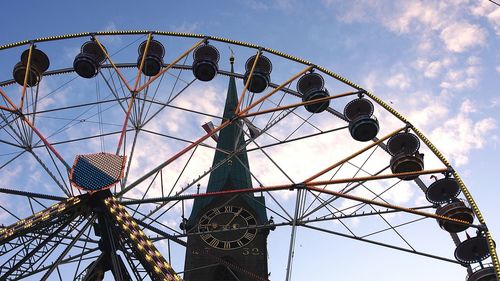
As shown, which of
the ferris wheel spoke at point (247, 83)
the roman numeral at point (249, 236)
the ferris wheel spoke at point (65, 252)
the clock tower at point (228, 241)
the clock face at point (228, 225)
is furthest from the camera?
the roman numeral at point (249, 236)

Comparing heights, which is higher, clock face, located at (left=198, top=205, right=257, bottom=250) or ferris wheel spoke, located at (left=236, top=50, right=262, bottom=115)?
clock face, located at (left=198, top=205, right=257, bottom=250)

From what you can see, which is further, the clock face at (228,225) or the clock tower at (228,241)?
the clock face at (228,225)

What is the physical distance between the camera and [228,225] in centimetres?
4556

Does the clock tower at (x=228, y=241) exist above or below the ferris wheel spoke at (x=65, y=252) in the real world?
above

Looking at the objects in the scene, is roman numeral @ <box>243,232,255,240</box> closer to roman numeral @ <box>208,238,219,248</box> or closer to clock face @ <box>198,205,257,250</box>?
clock face @ <box>198,205,257,250</box>

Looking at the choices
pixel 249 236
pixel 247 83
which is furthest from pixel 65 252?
pixel 249 236

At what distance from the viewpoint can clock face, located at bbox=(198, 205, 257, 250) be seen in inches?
1821

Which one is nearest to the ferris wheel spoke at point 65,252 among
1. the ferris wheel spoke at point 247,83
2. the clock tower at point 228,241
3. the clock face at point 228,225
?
the ferris wheel spoke at point 247,83

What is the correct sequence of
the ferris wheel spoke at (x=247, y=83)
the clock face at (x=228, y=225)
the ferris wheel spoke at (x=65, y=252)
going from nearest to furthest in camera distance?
the ferris wheel spoke at (x=65, y=252), the ferris wheel spoke at (x=247, y=83), the clock face at (x=228, y=225)

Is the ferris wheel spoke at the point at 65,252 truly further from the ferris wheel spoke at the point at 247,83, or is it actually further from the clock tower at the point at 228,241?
the clock tower at the point at 228,241

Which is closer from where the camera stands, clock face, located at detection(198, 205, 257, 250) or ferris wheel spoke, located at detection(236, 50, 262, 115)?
ferris wheel spoke, located at detection(236, 50, 262, 115)

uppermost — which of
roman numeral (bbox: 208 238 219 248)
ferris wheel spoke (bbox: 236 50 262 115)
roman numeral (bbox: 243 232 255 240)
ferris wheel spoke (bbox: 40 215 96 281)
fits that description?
roman numeral (bbox: 243 232 255 240)

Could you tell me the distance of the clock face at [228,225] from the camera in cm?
4625

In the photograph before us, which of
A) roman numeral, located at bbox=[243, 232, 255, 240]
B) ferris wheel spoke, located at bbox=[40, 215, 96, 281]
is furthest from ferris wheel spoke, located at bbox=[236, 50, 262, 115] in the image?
roman numeral, located at bbox=[243, 232, 255, 240]
